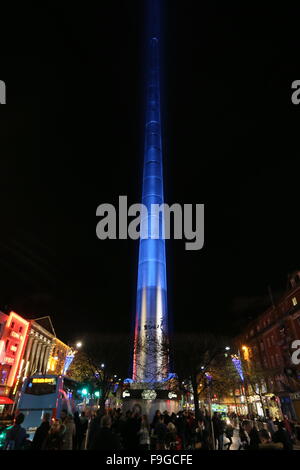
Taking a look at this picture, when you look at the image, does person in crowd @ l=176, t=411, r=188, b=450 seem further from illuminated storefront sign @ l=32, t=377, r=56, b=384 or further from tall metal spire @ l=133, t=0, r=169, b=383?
tall metal spire @ l=133, t=0, r=169, b=383

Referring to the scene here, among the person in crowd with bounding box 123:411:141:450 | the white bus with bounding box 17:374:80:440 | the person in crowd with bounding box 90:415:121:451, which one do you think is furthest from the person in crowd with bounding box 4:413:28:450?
the white bus with bounding box 17:374:80:440

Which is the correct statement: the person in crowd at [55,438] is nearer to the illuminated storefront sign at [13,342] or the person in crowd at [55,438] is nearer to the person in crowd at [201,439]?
the person in crowd at [201,439]

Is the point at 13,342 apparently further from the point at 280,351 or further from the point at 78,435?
the point at 280,351

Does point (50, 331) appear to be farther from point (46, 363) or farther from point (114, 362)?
point (114, 362)

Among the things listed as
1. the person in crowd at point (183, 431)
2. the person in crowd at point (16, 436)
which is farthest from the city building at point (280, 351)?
the person in crowd at point (16, 436)

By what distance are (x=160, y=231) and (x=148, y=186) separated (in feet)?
37.5

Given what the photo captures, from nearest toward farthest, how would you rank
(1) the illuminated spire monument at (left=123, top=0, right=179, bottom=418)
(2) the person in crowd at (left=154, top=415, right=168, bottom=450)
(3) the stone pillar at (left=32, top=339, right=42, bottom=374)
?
(2) the person in crowd at (left=154, top=415, right=168, bottom=450), (1) the illuminated spire monument at (left=123, top=0, right=179, bottom=418), (3) the stone pillar at (left=32, top=339, right=42, bottom=374)

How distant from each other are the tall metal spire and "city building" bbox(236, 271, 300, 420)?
17.0 metres

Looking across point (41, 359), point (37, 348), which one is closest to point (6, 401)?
point (37, 348)

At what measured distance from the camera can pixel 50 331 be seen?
225 ft

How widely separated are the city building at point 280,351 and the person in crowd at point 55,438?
110 ft

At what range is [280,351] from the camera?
48.0 meters

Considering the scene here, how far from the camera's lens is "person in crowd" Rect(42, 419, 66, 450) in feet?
33.3
